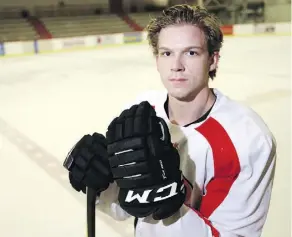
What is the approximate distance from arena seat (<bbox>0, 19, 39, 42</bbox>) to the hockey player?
28.8ft

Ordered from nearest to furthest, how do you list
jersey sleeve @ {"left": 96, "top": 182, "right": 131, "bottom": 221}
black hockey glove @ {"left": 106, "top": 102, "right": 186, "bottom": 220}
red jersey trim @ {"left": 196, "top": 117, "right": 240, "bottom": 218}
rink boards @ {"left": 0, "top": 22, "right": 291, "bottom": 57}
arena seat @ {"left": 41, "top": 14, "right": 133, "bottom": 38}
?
black hockey glove @ {"left": 106, "top": 102, "right": 186, "bottom": 220} → red jersey trim @ {"left": 196, "top": 117, "right": 240, "bottom": 218} → jersey sleeve @ {"left": 96, "top": 182, "right": 131, "bottom": 221} → rink boards @ {"left": 0, "top": 22, "right": 291, "bottom": 57} → arena seat @ {"left": 41, "top": 14, "right": 133, "bottom": 38}

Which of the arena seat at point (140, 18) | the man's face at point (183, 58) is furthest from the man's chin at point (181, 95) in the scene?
the arena seat at point (140, 18)

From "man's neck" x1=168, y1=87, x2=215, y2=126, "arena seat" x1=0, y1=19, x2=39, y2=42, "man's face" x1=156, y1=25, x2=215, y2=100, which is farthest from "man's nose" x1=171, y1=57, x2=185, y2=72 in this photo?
"arena seat" x1=0, y1=19, x2=39, y2=42

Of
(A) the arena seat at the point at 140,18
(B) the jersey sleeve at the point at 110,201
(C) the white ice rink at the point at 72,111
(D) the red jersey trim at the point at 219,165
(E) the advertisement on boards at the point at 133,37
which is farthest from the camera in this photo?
(A) the arena seat at the point at 140,18

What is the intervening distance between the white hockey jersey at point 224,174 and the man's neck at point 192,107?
3 centimetres

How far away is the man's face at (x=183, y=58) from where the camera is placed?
1.00m

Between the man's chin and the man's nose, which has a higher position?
the man's nose

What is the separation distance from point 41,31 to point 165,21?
9938 mm

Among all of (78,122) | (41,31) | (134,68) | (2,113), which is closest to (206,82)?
(78,122)

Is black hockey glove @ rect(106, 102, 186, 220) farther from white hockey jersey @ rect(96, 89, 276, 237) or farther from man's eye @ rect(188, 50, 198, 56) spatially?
man's eye @ rect(188, 50, 198, 56)

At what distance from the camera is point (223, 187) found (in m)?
1.00

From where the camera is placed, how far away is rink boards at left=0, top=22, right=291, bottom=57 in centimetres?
773

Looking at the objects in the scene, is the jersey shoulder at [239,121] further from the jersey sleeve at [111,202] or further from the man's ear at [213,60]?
the jersey sleeve at [111,202]

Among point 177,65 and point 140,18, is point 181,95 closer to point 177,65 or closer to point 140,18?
point 177,65
